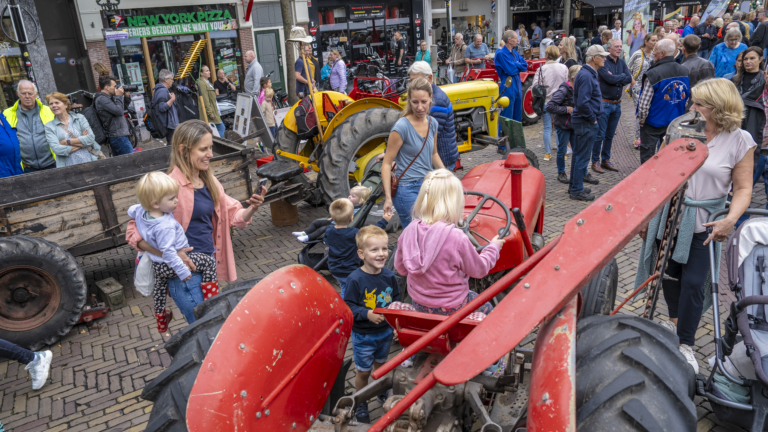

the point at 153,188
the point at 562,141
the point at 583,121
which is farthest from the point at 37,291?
the point at 562,141

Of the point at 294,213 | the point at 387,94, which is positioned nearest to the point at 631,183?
the point at 294,213

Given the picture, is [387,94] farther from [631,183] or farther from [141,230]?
[631,183]

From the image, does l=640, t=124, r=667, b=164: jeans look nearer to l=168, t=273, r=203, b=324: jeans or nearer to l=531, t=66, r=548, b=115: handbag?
l=531, t=66, r=548, b=115: handbag

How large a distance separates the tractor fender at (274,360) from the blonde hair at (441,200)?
0.57 m

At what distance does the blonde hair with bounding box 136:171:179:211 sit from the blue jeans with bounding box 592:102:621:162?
601 cm

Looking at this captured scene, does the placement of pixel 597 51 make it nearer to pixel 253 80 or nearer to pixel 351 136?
pixel 351 136

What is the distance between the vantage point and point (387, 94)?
743 cm

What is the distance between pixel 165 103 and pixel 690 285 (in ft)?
25.4

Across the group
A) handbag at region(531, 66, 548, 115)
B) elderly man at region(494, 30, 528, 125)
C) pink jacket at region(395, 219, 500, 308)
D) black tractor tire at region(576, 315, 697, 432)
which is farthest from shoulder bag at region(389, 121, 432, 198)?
handbag at region(531, 66, 548, 115)

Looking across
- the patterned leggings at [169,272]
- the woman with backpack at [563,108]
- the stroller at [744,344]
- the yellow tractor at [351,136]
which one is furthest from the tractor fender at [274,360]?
the woman with backpack at [563,108]

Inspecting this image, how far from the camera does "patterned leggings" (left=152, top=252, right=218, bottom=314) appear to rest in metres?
3.02

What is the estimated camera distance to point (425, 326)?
83.6 inches

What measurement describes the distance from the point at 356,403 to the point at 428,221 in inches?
33.0

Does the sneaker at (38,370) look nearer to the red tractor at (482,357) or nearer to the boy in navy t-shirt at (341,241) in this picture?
the red tractor at (482,357)
